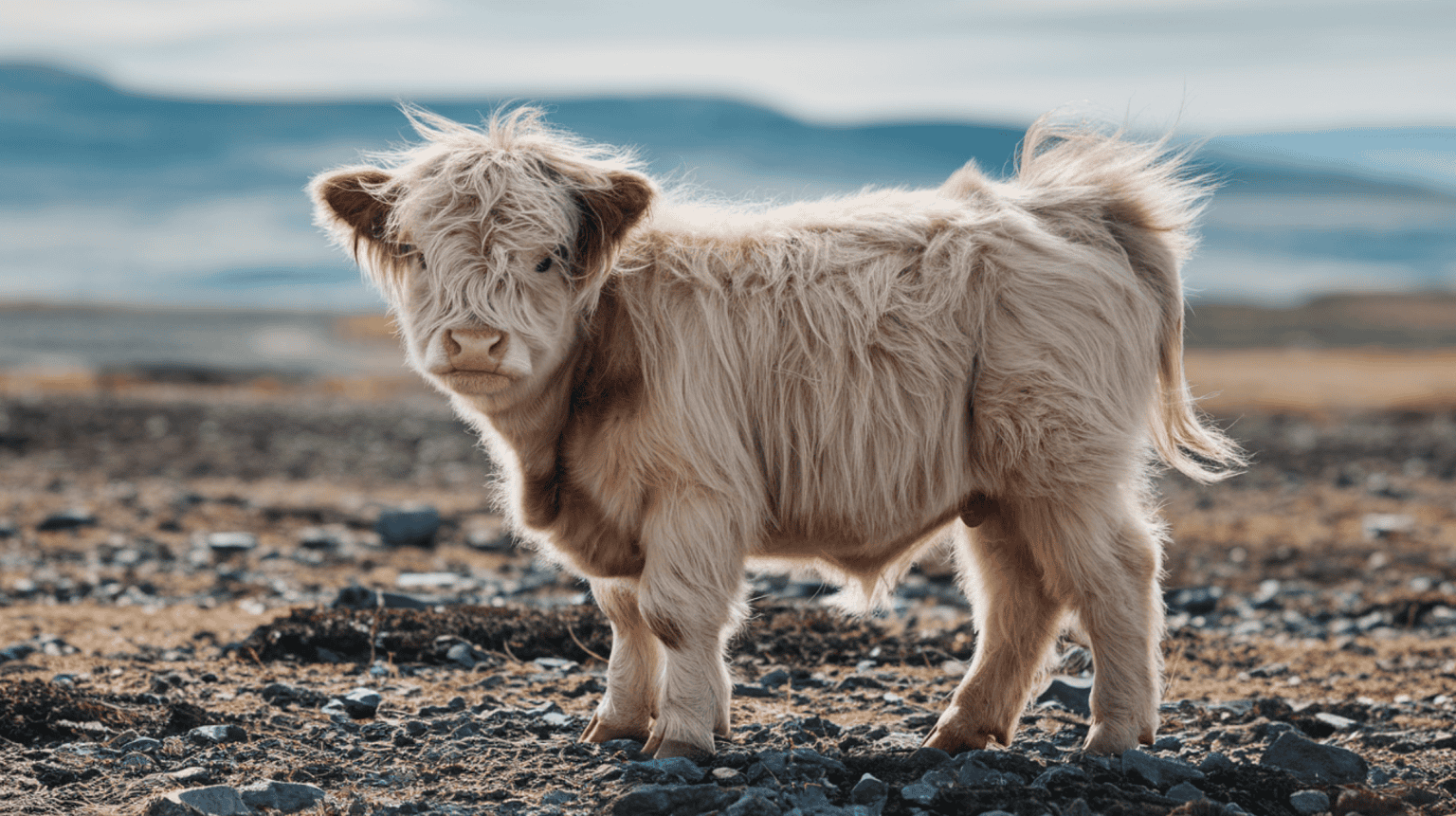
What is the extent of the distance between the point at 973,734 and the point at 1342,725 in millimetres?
2051

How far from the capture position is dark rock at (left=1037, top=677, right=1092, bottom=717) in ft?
21.7

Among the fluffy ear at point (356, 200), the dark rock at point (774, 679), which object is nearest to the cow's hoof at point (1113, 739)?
the dark rock at point (774, 679)

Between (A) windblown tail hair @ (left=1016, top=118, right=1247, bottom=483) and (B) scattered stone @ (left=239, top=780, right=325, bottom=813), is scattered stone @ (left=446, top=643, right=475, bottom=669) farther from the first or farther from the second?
(A) windblown tail hair @ (left=1016, top=118, right=1247, bottom=483)

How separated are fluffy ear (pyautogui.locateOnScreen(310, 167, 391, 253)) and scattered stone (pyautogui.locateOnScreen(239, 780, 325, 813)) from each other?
7.68 feet

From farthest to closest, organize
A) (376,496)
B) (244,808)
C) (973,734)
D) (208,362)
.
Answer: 1. (208,362)
2. (376,496)
3. (973,734)
4. (244,808)

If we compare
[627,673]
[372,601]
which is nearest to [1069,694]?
[627,673]

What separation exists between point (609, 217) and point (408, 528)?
791 centimetres

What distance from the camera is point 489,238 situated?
16.5 ft

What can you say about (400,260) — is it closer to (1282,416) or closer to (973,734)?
(973,734)

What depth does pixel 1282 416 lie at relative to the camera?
28.0 metres

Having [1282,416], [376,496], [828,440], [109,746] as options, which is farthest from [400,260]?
[1282,416]

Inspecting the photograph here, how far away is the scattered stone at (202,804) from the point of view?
14.4 ft

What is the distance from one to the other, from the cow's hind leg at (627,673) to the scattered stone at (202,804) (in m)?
1.61

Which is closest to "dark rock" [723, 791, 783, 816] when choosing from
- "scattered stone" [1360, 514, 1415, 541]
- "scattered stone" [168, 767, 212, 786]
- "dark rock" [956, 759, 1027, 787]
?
"dark rock" [956, 759, 1027, 787]
